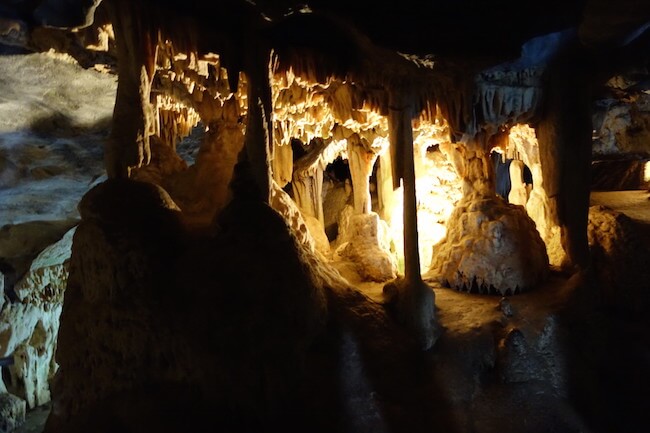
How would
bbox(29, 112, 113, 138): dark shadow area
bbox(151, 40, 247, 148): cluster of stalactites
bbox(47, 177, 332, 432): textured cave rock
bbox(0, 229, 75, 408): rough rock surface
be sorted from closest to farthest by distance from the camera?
bbox(47, 177, 332, 432): textured cave rock, bbox(151, 40, 247, 148): cluster of stalactites, bbox(29, 112, 113, 138): dark shadow area, bbox(0, 229, 75, 408): rough rock surface

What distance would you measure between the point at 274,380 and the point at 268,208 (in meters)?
1.94

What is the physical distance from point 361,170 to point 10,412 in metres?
9.32

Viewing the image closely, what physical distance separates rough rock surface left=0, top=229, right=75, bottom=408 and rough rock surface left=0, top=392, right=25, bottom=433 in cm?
80

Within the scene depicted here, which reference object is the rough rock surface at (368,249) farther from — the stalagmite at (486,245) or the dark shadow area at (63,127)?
the dark shadow area at (63,127)

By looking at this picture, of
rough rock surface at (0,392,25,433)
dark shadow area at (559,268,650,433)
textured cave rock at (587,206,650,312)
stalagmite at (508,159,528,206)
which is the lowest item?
rough rock surface at (0,392,25,433)

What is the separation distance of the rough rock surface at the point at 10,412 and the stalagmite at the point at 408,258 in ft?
29.2

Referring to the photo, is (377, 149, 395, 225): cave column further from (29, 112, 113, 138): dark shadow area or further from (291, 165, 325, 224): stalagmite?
(29, 112, 113, 138): dark shadow area

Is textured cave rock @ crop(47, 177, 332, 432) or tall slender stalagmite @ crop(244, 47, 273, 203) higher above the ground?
tall slender stalagmite @ crop(244, 47, 273, 203)

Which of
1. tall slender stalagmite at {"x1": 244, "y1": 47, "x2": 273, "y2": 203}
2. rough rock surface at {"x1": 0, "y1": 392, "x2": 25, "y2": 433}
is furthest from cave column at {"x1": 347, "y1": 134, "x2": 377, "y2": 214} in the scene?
rough rock surface at {"x1": 0, "y1": 392, "x2": 25, "y2": 433}

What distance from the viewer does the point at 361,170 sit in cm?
1080

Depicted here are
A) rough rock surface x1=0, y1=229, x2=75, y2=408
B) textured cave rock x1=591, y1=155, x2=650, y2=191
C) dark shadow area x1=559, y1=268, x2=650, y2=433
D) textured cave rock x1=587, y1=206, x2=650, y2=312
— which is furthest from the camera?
textured cave rock x1=591, y1=155, x2=650, y2=191

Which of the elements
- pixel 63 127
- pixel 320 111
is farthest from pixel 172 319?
pixel 63 127

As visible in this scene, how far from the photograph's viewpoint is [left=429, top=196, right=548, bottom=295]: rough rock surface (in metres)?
8.66

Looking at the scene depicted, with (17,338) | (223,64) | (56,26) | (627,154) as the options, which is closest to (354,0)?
(223,64)
